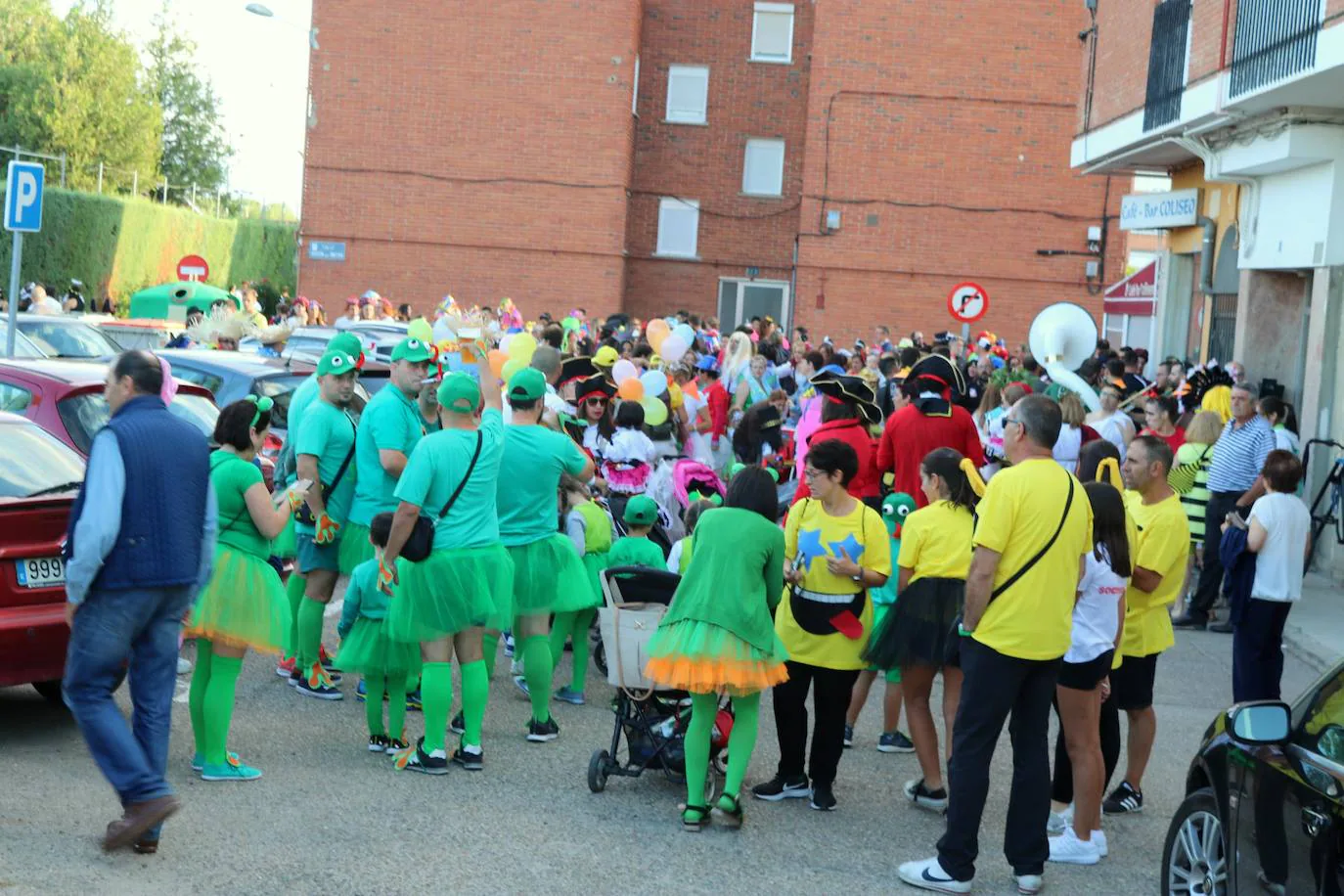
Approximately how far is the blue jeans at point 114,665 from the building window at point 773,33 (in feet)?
110

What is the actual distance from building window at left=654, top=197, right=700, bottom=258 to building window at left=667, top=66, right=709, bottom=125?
2.01 m

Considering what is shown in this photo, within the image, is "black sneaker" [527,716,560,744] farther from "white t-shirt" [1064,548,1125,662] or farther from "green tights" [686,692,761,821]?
"white t-shirt" [1064,548,1125,662]

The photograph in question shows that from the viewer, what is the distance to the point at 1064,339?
556 inches

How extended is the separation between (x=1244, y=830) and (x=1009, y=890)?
153 cm

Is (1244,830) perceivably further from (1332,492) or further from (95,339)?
(95,339)

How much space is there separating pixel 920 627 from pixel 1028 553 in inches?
50.4

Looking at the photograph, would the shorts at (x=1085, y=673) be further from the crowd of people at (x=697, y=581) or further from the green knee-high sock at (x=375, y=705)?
the green knee-high sock at (x=375, y=705)

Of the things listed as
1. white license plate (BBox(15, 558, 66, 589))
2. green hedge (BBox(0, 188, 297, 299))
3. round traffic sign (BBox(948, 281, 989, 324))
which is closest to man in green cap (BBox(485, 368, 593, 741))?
white license plate (BBox(15, 558, 66, 589))

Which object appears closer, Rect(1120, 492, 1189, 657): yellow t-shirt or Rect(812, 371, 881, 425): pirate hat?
Rect(1120, 492, 1189, 657): yellow t-shirt

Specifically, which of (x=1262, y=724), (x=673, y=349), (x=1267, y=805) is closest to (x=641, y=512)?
(x=1262, y=724)

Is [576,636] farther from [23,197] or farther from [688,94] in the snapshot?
[688,94]

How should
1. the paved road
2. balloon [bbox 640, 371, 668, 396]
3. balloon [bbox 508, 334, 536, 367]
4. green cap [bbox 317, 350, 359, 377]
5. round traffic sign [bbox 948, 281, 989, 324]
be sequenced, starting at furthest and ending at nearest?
round traffic sign [bbox 948, 281, 989, 324] → balloon [bbox 640, 371, 668, 396] → balloon [bbox 508, 334, 536, 367] → green cap [bbox 317, 350, 359, 377] → the paved road

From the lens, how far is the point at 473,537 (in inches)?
287

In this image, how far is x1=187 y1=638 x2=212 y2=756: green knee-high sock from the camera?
A: 6.91 meters
